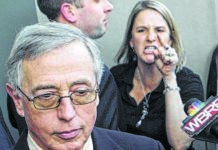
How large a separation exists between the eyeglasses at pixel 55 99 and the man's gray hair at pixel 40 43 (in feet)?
0.21

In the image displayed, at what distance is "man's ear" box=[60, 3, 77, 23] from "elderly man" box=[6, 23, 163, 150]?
84 cm

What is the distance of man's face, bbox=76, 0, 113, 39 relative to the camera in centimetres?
212

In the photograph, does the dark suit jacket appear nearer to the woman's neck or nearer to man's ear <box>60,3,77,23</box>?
man's ear <box>60,3,77,23</box>

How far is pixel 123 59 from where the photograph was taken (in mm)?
2922

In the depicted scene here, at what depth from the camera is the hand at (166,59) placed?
2.32 meters

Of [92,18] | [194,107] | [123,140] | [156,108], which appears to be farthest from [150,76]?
[194,107]

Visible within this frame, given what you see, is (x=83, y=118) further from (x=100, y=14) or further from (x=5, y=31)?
(x=5, y=31)

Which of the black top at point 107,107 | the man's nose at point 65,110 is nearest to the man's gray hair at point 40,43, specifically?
the man's nose at point 65,110

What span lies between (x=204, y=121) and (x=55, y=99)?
0.37m

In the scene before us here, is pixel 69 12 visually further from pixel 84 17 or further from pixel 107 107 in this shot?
pixel 107 107

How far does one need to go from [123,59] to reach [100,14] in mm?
755

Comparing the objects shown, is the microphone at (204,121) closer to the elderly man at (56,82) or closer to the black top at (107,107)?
the elderly man at (56,82)

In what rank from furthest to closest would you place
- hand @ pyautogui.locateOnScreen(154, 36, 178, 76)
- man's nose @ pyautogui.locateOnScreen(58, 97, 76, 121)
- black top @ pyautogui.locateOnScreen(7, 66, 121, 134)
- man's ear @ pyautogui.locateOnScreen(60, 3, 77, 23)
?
hand @ pyautogui.locateOnScreen(154, 36, 178, 76) → man's ear @ pyautogui.locateOnScreen(60, 3, 77, 23) → black top @ pyautogui.locateOnScreen(7, 66, 121, 134) → man's nose @ pyautogui.locateOnScreen(58, 97, 76, 121)

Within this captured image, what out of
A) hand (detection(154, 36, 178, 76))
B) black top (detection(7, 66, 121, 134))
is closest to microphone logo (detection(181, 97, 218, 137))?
black top (detection(7, 66, 121, 134))
